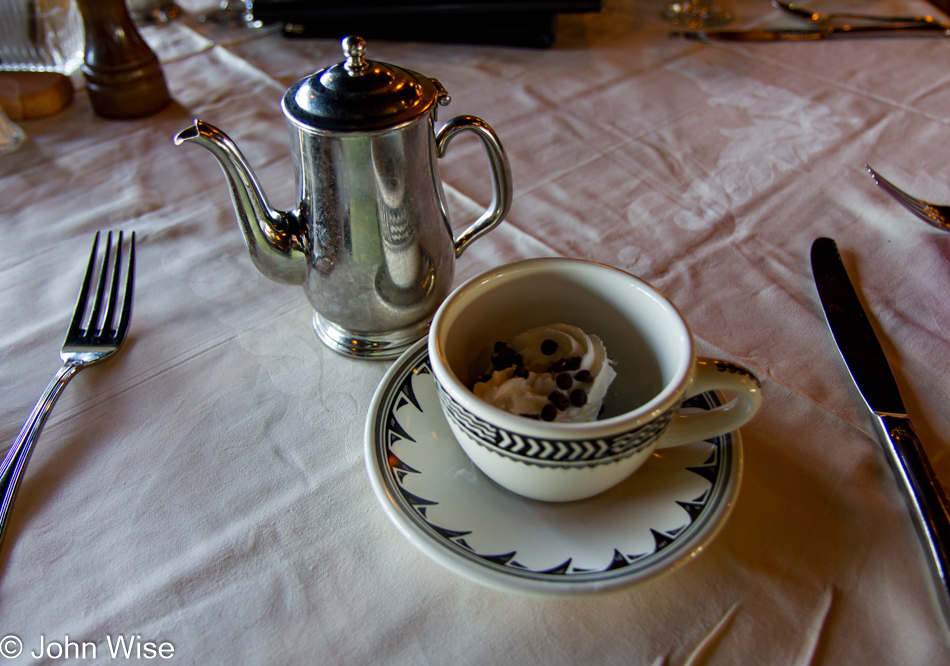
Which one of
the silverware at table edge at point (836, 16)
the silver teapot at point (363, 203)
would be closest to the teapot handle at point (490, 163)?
the silver teapot at point (363, 203)

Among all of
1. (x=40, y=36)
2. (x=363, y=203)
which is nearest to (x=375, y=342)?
(x=363, y=203)

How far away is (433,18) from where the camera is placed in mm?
844

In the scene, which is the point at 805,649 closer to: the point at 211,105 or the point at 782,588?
the point at 782,588

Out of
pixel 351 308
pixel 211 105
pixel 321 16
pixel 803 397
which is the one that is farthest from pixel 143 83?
pixel 803 397

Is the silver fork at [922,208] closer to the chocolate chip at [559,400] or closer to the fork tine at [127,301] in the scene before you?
the chocolate chip at [559,400]

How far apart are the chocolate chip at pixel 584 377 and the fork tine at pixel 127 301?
319 millimetres

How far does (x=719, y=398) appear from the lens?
37 centimetres

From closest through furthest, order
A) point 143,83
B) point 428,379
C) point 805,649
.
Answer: point 805,649 → point 428,379 → point 143,83

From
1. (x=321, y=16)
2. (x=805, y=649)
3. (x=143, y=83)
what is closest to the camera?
(x=805, y=649)

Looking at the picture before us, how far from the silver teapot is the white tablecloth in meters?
0.05

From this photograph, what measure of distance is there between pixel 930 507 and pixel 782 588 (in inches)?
3.6

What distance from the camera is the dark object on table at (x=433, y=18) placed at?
82 centimetres

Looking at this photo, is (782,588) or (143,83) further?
(143,83)

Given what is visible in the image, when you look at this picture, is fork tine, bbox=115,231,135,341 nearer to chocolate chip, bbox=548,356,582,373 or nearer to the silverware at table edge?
chocolate chip, bbox=548,356,582,373
